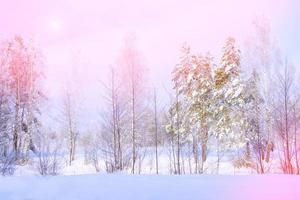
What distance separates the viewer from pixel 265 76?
78.9 ft

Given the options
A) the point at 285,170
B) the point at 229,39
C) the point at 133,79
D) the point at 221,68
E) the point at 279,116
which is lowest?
the point at 285,170

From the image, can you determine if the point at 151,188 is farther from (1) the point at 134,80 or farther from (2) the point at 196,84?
(2) the point at 196,84

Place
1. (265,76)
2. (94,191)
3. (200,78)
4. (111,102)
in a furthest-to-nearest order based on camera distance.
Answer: (200,78)
(265,76)
(111,102)
(94,191)

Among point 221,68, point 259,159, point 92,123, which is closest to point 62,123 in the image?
point 92,123

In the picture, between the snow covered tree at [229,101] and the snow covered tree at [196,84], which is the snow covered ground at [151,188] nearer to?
the snow covered tree at [229,101]

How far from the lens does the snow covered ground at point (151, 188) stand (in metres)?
5.77

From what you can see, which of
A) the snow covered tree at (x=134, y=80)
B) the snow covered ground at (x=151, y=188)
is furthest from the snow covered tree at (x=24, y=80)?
the snow covered ground at (x=151, y=188)

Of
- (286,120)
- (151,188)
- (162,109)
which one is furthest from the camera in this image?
(162,109)

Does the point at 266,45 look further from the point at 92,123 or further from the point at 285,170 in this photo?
the point at 92,123

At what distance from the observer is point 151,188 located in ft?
20.5

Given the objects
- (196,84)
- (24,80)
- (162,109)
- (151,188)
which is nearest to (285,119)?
(162,109)

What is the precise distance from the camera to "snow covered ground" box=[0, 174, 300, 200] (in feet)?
18.9

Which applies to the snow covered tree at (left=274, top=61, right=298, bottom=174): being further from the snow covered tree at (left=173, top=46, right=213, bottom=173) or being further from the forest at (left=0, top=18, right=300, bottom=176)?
the snow covered tree at (left=173, top=46, right=213, bottom=173)

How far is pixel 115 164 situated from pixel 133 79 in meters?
7.06
